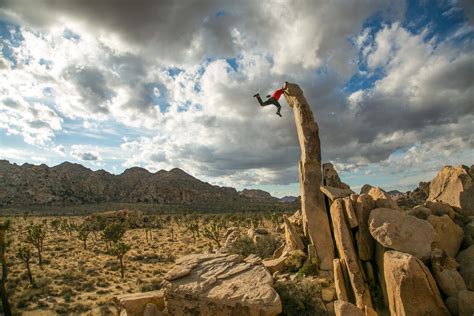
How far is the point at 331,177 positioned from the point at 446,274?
33.4 ft

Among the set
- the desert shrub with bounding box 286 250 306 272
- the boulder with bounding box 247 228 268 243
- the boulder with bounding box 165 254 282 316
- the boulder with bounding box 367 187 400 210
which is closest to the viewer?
the boulder with bounding box 165 254 282 316

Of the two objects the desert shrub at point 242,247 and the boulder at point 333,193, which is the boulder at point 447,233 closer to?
the boulder at point 333,193

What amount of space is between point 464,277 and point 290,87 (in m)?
15.0

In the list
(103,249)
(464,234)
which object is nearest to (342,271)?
(464,234)

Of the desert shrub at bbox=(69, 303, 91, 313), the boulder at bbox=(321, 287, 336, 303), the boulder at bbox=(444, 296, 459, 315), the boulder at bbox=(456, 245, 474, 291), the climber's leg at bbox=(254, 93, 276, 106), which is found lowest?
the desert shrub at bbox=(69, 303, 91, 313)

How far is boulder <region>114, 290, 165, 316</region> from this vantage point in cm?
1432

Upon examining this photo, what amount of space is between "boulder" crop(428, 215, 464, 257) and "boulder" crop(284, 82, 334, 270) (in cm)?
582

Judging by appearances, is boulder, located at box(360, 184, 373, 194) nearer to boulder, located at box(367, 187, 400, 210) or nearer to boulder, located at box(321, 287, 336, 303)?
boulder, located at box(367, 187, 400, 210)

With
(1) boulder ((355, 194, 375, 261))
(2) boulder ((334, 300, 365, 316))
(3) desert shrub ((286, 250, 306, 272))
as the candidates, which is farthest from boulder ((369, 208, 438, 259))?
(3) desert shrub ((286, 250, 306, 272))

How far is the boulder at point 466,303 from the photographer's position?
1129 cm

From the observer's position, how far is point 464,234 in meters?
16.4

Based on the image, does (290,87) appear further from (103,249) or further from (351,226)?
(103,249)

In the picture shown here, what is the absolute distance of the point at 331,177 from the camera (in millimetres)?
22234

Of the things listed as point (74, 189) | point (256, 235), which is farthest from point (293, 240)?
point (74, 189)
